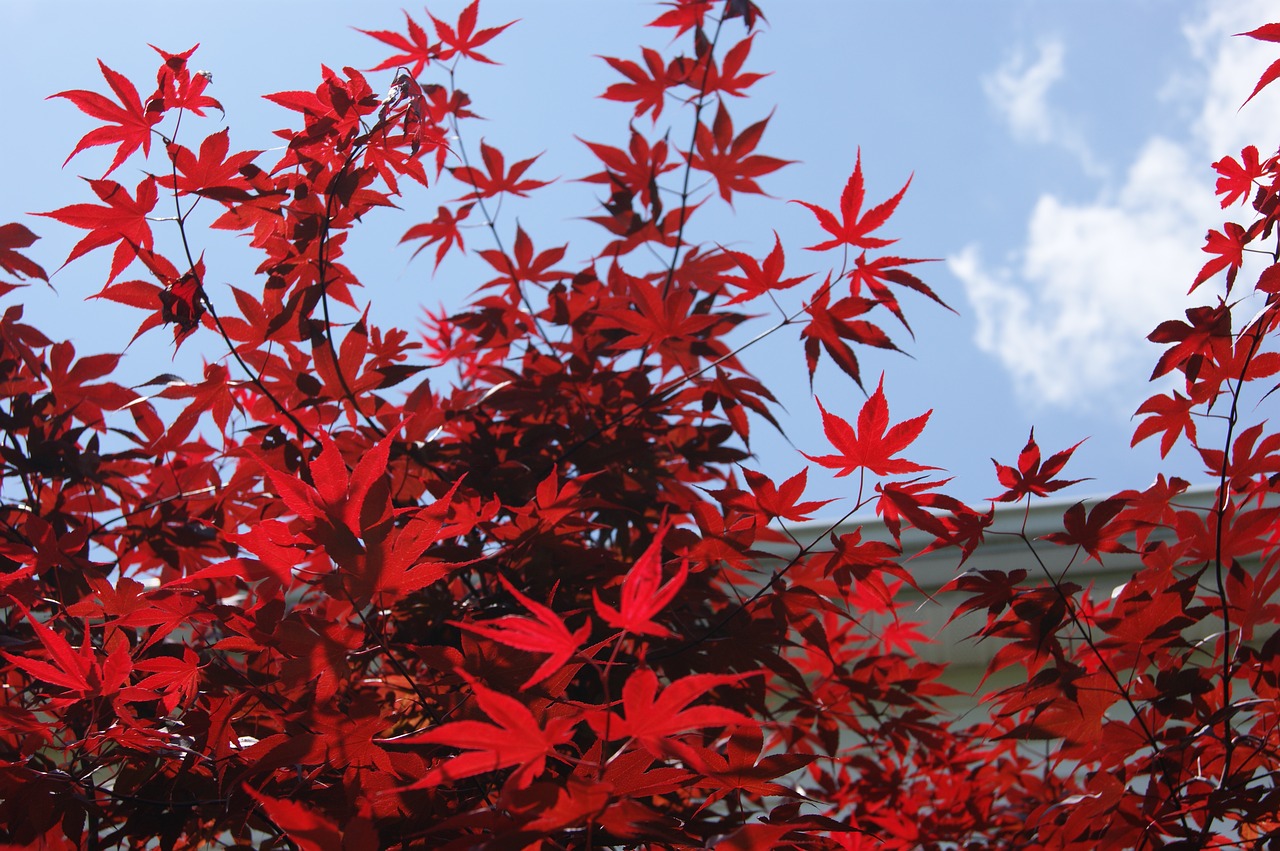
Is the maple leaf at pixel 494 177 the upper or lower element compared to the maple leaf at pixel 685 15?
lower

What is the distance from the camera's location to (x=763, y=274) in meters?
1.23

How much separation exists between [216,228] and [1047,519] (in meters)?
2.49

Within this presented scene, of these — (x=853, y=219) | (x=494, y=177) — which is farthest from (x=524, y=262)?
(x=853, y=219)

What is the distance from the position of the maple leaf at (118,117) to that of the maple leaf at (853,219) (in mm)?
847

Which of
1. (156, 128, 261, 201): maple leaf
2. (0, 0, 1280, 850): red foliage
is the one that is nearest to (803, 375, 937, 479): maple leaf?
(0, 0, 1280, 850): red foliage

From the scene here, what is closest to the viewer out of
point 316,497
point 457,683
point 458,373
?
point 316,497

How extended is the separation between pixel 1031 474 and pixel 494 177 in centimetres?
106

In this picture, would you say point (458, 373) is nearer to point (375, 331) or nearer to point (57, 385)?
point (375, 331)

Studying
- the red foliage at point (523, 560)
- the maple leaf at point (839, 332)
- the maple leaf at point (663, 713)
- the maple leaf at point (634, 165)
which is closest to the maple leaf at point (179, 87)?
the red foliage at point (523, 560)

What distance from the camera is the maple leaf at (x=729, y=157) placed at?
56.3 inches

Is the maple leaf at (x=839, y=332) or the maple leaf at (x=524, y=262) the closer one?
the maple leaf at (x=839, y=332)

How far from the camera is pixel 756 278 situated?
123 cm

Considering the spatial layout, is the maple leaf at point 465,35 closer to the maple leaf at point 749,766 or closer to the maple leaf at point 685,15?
the maple leaf at point 685,15

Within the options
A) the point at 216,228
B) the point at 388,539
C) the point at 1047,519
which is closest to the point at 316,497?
the point at 388,539
